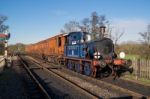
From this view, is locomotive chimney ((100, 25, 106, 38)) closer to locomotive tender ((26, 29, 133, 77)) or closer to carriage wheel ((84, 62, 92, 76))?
locomotive tender ((26, 29, 133, 77))

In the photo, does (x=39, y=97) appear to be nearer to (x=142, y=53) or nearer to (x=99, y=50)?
(x=99, y=50)

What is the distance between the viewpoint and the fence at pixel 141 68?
17.8m

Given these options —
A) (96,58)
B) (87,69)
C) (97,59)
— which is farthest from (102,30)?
(87,69)

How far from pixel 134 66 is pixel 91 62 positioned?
14.2ft

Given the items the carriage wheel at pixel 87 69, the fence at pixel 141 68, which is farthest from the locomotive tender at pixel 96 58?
the fence at pixel 141 68

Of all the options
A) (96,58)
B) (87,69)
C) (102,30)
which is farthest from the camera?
(102,30)

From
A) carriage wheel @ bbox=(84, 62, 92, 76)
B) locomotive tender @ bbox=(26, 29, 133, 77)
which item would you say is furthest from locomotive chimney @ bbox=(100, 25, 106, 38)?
carriage wheel @ bbox=(84, 62, 92, 76)

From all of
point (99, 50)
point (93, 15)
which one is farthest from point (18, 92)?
point (93, 15)

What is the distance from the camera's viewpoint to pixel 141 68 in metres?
19.0

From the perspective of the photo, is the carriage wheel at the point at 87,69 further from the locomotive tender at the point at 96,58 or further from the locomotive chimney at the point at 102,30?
the locomotive chimney at the point at 102,30

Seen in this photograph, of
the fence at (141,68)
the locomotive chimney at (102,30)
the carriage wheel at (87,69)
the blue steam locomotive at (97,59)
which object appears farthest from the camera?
the locomotive chimney at (102,30)

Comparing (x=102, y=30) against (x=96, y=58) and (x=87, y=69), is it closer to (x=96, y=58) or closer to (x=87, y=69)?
(x=96, y=58)

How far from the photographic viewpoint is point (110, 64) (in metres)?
17.4

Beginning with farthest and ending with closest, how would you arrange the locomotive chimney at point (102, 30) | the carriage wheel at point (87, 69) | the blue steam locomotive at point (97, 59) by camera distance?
the locomotive chimney at point (102, 30) < the carriage wheel at point (87, 69) < the blue steam locomotive at point (97, 59)
